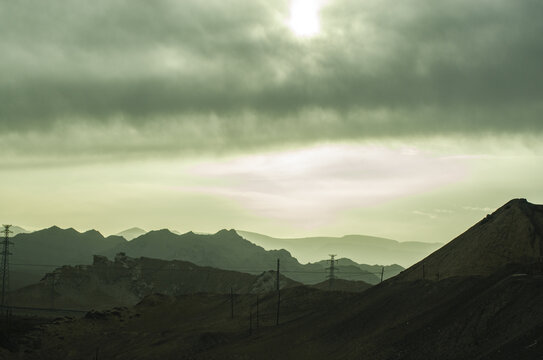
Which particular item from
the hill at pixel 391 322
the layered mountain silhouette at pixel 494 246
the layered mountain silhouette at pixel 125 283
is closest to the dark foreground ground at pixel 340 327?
the hill at pixel 391 322

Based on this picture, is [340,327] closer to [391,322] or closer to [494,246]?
[391,322]

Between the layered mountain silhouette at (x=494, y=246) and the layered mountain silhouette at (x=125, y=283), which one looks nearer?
the layered mountain silhouette at (x=494, y=246)

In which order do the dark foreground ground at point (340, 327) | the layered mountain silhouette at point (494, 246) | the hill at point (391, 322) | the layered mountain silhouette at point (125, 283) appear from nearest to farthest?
the dark foreground ground at point (340, 327) → the hill at point (391, 322) → the layered mountain silhouette at point (494, 246) → the layered mountain silhouette at point (125, 283)

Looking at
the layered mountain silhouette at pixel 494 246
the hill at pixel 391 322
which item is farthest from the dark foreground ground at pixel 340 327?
the layered mountain silhouette at pixel 494 246

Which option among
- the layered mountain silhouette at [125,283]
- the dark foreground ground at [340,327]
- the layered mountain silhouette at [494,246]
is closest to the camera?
the dark foreground ground at [340,327]

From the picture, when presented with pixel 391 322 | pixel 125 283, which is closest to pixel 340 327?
pixel 391 322

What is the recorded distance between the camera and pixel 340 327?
50406mm

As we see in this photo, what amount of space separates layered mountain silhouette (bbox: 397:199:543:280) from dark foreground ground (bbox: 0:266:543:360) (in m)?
5.27

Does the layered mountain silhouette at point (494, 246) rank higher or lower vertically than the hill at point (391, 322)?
higher

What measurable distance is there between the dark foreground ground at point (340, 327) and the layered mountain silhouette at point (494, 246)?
5273 mm

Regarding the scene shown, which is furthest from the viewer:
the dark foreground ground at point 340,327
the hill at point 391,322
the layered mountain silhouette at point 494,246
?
the layered mountain silhouette at point 494,246

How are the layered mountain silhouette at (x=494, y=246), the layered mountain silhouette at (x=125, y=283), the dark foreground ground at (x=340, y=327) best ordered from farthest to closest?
1. the layered mountain silhouette at (x=125, y=283)
2. the layered mountain silhouette at (x=494, y=246)
3. the dark foreground ground at (x=340, y=327)

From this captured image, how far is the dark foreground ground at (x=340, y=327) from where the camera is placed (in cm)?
3662

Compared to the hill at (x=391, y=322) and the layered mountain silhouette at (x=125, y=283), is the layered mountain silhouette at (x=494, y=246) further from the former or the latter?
the layered mountain silhouette at (x=125, y=283)
